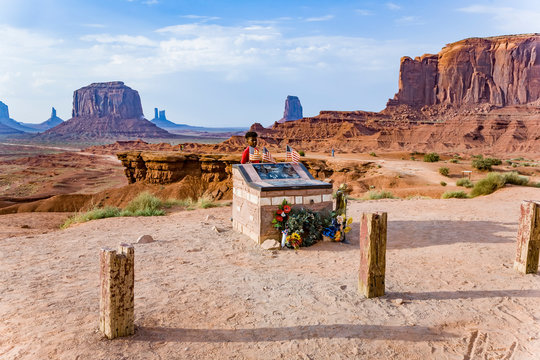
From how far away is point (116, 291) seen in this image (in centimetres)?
406

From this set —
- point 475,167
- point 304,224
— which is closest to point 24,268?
point 304,224

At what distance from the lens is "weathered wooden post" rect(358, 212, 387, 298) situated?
17.2 ft

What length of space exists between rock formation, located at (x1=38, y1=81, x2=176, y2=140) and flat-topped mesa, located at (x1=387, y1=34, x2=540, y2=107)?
94.0m

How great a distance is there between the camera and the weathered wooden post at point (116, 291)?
4.04m

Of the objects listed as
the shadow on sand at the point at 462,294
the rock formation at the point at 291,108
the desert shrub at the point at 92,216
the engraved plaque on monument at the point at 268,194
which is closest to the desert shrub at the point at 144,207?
the desert shrub at the point at 92,216

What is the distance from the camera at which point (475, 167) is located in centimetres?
2903

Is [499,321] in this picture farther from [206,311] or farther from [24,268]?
[24,268]

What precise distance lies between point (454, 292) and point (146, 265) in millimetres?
5234

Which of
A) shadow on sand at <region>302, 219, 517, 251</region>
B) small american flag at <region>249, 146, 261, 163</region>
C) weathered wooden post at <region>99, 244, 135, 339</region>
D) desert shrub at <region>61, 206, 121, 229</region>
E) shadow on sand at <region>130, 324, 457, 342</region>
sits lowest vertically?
desert shrub at <region>61, 206, 121, 229</region>

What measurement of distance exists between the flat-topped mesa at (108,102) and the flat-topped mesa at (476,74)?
127m

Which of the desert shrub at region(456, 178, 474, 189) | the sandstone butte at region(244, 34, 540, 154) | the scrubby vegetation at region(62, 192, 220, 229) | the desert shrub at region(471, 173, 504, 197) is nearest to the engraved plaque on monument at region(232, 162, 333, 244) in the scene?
the scrubby vegetation at region(62, 192, 220, 229)

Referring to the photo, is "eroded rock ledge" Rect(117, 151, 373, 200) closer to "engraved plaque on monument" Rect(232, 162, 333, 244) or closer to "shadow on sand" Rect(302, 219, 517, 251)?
"engraved plaque on monument" Rect(232, 162, 333, 244)

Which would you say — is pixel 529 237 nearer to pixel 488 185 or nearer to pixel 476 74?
pixel 488 185

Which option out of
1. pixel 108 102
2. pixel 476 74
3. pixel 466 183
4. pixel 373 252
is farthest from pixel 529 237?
pixel 108 102
